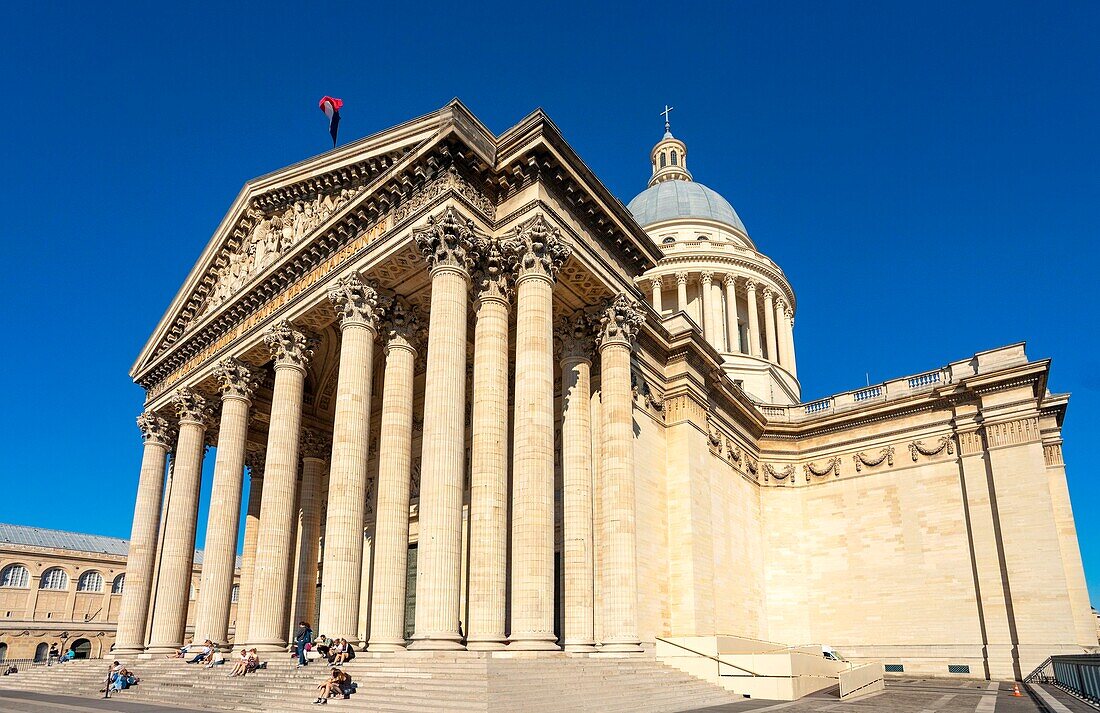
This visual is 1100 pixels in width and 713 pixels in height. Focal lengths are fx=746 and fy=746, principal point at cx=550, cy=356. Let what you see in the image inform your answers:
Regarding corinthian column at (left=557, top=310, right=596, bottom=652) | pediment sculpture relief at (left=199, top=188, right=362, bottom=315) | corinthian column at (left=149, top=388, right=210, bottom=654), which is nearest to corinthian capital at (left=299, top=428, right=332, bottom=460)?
corinthian column at (left=149, top=388, right=210, bottom=654)

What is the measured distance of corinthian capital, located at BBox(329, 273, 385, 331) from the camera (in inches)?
927

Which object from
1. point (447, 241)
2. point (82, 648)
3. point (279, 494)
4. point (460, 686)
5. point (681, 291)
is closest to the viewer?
point (460, 686)

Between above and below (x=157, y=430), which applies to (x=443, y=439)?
below

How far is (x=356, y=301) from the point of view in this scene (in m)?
23.6

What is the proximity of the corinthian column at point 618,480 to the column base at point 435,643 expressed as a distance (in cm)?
524

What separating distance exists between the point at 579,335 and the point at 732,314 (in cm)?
2928

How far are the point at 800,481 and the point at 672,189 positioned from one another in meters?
30.6

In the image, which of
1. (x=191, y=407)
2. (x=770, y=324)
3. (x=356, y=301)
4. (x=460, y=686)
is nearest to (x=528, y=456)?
(x=460, y=686)

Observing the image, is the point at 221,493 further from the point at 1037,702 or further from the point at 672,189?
the point at 672,189

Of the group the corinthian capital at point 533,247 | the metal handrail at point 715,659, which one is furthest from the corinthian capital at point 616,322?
the metal handrail at point 715,659

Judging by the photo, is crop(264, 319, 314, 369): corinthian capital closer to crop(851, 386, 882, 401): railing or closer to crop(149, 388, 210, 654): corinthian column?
crop(149, 388, 210, 654): corinthian column

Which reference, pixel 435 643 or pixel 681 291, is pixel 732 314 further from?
pixel 435 643

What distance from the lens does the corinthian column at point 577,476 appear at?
21938 mm

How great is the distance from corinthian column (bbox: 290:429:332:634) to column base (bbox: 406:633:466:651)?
16.1 m
